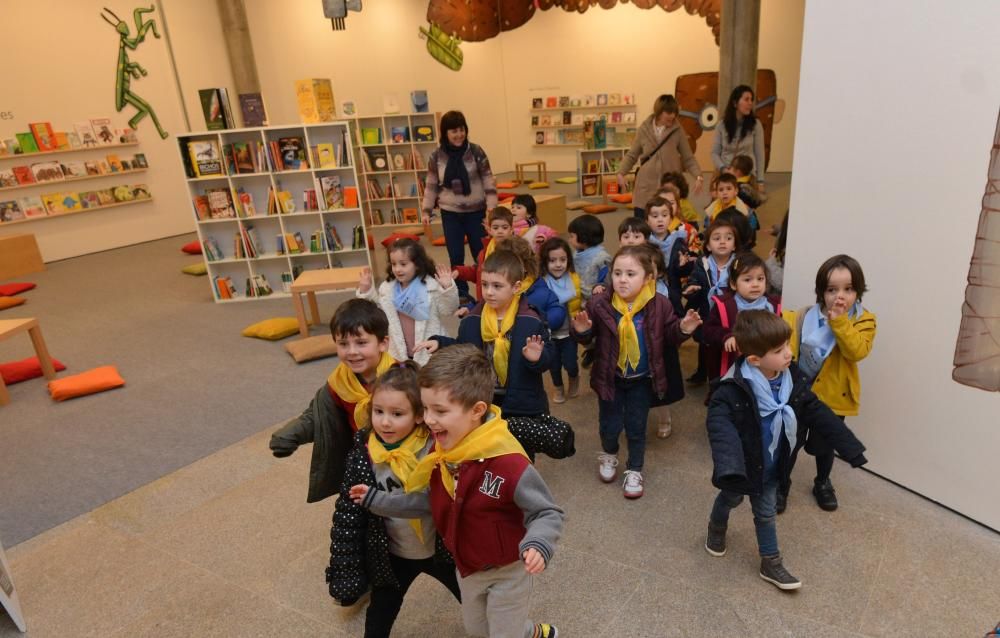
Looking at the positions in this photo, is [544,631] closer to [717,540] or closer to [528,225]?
[717,540]

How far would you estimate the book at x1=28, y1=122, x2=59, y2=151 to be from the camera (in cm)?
899

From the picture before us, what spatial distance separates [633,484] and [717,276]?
51.3 inches

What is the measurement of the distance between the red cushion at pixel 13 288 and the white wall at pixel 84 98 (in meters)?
1.54

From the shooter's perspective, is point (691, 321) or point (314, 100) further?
point (314, 100)

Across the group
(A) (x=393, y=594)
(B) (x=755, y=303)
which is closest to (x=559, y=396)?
(B) (x=755, y=303)

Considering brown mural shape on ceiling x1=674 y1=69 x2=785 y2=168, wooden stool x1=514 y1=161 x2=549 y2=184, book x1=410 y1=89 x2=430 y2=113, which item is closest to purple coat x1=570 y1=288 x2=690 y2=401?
book x1=410 y1=89 x2=430 y2=113

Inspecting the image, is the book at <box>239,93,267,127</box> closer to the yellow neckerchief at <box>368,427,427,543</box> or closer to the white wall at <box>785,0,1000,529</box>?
the white wall at <box>785,0,1000,529</box>

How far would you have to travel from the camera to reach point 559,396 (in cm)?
403

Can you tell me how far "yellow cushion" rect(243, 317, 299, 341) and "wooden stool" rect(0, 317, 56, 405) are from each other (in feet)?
5.03

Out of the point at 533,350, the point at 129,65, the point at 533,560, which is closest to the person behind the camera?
the point at 533,560

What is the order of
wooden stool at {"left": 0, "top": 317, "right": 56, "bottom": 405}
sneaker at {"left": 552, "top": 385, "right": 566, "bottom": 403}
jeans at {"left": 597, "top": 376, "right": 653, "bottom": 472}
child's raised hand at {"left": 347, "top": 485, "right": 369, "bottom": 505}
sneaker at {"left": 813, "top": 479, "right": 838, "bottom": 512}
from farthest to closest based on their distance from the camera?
wooden stool at {"left": 0, "top": 317, "right": 56, "bottom": 405}
sneaker at {"left": 552, "top": 385, "right": 566, "bottom": 403}
jeans at {"left": 597, "top": 376, "right": 653, "bottom": 472}
sneaker at {"left": 813, "top": 479, "right": 838, "bottom": 512}
child's raised hand at {"left": 347, "top": 485, "right": 369, "bottom": 505}

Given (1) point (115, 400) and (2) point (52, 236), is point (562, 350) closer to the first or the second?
(1) point (115, 400)

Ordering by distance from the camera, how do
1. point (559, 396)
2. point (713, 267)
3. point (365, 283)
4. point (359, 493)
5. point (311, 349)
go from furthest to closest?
point (311, 349) < point (559, 396) < point (713, 267) < point (365, 283) < point (359, 493)

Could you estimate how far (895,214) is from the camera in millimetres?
2641
